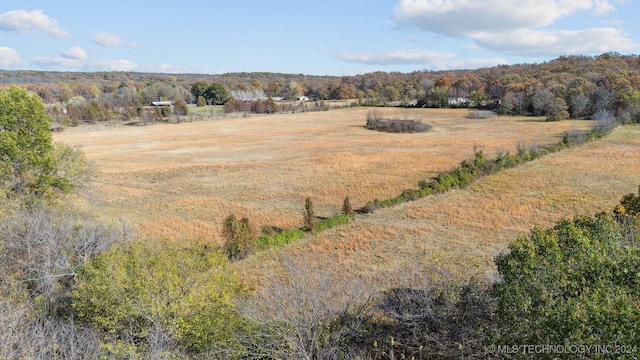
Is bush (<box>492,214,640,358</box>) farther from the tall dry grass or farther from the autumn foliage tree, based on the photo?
the autumn foliage tree

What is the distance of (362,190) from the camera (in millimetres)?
45312

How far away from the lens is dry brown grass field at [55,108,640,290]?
29.0 metres

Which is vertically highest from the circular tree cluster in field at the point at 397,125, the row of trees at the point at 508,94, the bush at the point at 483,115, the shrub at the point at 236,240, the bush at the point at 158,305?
the row of trees at the point at 508,94

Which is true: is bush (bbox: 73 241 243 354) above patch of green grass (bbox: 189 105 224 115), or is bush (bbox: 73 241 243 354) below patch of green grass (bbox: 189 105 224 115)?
below

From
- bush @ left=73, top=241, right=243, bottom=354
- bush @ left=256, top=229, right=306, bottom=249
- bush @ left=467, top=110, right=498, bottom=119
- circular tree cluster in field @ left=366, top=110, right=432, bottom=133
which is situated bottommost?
bush @ left=256, top=229, right=306, bottom=249

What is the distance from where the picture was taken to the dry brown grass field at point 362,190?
2902 cm

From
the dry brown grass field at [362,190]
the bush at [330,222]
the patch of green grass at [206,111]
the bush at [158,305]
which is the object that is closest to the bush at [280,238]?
the dry brown grass field at [362,190]

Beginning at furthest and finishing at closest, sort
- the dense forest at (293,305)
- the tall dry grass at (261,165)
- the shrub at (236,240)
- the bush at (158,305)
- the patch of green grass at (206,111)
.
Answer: the patch of green grass at (206,111), the tall dry grass at (261,165), the shrub at (236,240), the bush at (158,305), the dense forest at (293,305)

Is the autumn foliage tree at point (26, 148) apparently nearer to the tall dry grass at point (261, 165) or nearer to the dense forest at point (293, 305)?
the dense forest at point (293, 305)

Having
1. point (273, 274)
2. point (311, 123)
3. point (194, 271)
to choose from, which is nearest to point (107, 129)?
point (311, 123)

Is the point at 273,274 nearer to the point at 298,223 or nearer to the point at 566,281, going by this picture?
the point at 298,223

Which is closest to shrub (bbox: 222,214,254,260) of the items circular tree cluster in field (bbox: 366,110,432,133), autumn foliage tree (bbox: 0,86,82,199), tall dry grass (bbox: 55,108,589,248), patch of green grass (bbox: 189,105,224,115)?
tall dry grass (bbox: 55,108,589,248)

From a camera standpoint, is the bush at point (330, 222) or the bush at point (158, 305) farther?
the bush at point (330, 222)

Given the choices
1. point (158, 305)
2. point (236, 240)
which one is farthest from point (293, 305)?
point (236, 240)
